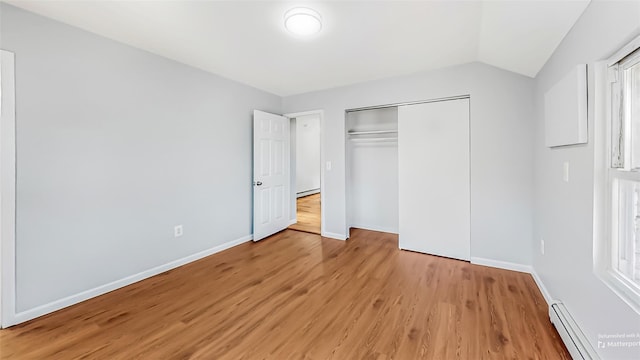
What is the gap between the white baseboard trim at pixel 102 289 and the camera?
201 centimetres

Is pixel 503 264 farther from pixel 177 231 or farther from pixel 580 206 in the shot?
pixel 177 231

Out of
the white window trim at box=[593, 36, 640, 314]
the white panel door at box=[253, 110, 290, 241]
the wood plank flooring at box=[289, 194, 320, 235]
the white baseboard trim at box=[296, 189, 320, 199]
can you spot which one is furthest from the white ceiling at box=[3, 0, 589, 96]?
the white baseboard trim at box=[296, 189, 320, 199]

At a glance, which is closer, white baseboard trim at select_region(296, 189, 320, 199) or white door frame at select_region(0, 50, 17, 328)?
white door frame at select_region(0, 50, 17, 328)

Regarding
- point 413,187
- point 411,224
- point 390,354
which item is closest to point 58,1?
point 390,354

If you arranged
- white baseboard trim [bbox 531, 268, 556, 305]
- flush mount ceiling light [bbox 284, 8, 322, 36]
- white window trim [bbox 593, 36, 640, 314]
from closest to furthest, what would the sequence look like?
white window trim [bbox 593, 36, 640, 314], flush mount ceiling light [bbox 284, 8, 322, 36], white baseboard trim [bbox 531, 268, 556, 305]

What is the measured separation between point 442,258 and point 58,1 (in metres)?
4.32

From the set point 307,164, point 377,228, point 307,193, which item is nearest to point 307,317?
point 377,228

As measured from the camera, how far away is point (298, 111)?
436 centimetres

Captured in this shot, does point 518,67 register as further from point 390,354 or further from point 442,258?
point 390,354

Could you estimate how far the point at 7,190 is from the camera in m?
1.90

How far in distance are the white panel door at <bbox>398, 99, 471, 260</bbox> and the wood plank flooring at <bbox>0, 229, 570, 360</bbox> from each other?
1.23 feet

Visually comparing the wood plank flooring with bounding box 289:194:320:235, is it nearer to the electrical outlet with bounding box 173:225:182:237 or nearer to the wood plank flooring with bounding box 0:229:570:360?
the wood plank flooring with bounding box 0:229:570:360

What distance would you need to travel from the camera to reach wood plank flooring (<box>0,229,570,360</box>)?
167 cm

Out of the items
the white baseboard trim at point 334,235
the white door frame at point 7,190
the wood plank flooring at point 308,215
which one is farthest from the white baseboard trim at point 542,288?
the white door frame at point 7,190
